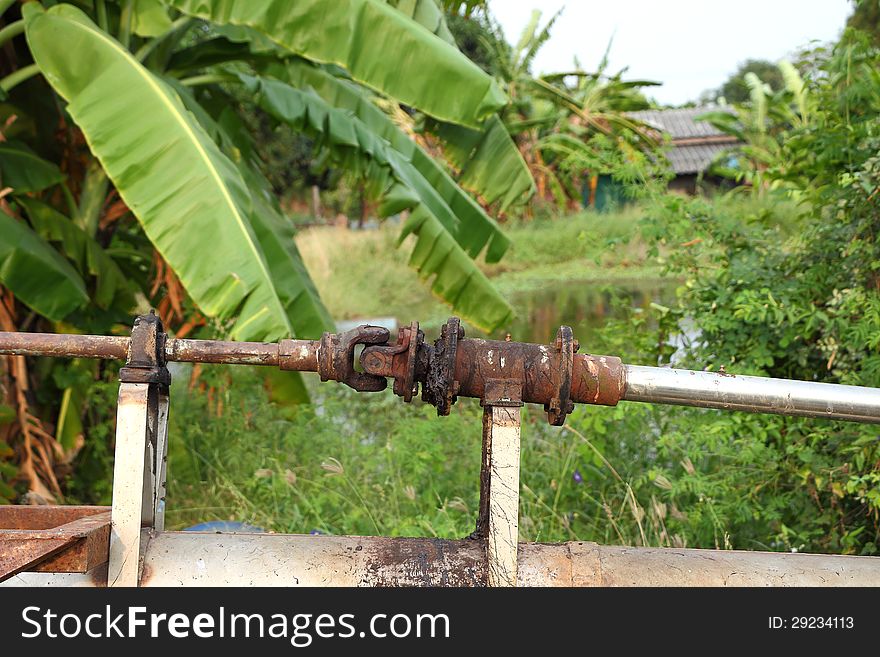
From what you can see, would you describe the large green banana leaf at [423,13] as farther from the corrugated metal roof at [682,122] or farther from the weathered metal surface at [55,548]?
the corrugated metal roof at [682,122]

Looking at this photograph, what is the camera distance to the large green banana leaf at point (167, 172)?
2918 mm

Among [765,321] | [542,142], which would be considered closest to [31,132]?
[765,321]

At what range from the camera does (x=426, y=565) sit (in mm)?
1444

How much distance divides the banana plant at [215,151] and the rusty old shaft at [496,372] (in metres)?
1.35

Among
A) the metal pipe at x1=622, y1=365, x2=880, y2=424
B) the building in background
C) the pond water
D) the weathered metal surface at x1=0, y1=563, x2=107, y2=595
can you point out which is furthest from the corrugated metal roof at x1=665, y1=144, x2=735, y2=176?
the weathered metal surface at x1=0, y1=563, x2=107, y2=595

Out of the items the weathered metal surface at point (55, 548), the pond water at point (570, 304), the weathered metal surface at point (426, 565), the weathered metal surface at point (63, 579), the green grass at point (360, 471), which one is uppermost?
the weathered metal surface at point (55, 548)

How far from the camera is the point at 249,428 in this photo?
17.2ft

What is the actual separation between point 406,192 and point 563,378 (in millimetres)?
2929

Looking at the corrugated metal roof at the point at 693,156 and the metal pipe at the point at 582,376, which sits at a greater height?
the corrugated metal roof at the point at 693,156

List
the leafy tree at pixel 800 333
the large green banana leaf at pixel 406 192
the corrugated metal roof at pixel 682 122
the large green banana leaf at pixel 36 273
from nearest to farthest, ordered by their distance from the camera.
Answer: the leafy tree at pixel 800 333 < the large green banana leaf at pixel 36 273 < the large green banana leaf at pixel 406 192 < the corrugated metal roof at pixel 682 122

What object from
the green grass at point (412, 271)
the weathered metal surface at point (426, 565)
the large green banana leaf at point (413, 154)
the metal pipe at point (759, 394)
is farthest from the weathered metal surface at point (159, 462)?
the green grass at point (412, 271)

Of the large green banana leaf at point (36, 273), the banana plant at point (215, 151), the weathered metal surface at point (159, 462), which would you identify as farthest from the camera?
the large green banana leaf at point (36, 273)

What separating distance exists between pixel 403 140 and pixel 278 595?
4100 millimetres

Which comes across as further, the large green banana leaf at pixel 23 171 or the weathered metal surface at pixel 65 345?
the large green banana leaf at pixel 23 171
